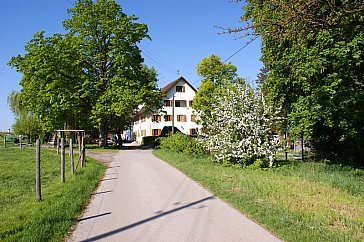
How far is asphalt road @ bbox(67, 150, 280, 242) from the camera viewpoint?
5793 millimetres

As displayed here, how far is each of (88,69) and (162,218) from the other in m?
34.4

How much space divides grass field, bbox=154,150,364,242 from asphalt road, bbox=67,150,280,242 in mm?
395

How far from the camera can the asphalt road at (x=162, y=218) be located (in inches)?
228

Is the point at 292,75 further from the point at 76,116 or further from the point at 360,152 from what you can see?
the point at 76,116

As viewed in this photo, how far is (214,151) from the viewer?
19.1 metres

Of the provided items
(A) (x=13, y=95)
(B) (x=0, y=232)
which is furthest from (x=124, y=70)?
(A) (x=13, y=95)

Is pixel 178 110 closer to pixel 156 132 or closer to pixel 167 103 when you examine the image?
pixel 167 103

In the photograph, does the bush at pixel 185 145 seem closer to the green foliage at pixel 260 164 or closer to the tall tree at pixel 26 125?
the green foliage at pixel 260 164

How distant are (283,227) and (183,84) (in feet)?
187

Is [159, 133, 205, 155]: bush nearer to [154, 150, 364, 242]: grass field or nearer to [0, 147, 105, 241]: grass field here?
[154, 150, 364, 242]: grass field

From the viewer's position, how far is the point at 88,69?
39031mm

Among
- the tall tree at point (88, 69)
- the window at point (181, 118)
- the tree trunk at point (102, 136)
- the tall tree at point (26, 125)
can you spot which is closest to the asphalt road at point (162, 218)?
the tall tree at point (88, 69)

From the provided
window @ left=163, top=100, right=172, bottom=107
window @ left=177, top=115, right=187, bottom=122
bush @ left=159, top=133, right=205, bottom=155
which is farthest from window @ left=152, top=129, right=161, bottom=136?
bush @ left=159, top=133, right=205, bottom=155

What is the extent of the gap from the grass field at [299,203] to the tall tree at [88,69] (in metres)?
23.9
